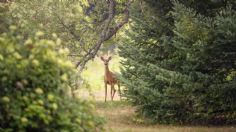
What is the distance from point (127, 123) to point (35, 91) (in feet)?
35.4

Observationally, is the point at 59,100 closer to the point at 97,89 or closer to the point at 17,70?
the point at 17,70

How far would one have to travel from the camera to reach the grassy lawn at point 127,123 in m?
15.4

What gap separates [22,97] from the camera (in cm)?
699

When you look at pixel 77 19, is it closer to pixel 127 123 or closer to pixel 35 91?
pixel 127 123

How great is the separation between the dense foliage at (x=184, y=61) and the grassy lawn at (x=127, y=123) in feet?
2.04

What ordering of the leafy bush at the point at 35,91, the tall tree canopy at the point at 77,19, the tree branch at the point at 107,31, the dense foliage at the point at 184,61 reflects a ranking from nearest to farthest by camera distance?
the leafy bush at the point at 35,91 → the dense foliage at the point at 184,61 → the tall tree canopy at the point at 77,19 → the tree branch at the point at 107,31

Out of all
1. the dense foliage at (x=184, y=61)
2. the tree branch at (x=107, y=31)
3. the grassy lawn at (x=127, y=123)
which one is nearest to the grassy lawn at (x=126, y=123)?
the grassy lawn at (x=127, y=123)

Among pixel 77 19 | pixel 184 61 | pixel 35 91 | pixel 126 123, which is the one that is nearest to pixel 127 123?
pixel 126 123

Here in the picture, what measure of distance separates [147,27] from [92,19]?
8.77 metres

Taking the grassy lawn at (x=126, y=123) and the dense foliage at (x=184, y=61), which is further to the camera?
the grassy lawn at (x=126, y=123)

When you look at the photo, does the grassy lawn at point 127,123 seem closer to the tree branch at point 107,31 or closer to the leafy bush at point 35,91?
the tree branch at point 107,31

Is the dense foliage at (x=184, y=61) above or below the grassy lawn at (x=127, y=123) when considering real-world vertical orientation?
above

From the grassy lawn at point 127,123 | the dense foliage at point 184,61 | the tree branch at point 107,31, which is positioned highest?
the tree branch at point 107,31

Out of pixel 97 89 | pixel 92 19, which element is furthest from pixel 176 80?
pixel 97 89
